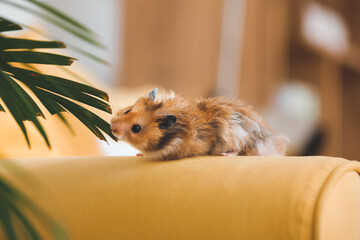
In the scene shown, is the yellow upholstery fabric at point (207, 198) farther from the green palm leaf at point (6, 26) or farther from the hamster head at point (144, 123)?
the green palm leaf at point (6, 26)

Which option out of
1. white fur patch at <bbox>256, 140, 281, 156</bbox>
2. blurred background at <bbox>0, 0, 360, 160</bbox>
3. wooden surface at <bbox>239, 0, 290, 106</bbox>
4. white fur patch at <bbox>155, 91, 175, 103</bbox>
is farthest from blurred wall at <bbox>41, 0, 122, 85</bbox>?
white fur patch at <bbox>256, 140, 281, 156</bbox>

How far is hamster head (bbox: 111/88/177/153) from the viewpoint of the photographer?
102 cm

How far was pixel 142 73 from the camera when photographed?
4.13 m

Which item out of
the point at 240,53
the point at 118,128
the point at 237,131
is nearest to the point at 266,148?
the point at 237,131

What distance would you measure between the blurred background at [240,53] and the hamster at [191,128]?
238cm

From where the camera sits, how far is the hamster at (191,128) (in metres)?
1.00

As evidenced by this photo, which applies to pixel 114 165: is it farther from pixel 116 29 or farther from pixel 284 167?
pixel 116 29

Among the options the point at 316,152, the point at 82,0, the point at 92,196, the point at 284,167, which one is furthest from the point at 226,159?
the point at 82,0

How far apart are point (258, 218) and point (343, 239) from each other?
15 centimetres

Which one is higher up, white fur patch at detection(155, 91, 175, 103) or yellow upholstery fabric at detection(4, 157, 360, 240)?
white fur patch at detection(155, 91, 175, 103)

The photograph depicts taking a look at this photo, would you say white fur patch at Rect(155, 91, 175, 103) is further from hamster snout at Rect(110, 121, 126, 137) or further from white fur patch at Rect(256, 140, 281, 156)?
white fur patch at Rect(256, 140, 281, 156)

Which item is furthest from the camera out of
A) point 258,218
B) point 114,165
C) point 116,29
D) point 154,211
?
point 116,29

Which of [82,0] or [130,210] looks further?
[82,0]

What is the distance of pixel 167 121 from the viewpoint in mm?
1007
